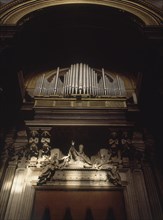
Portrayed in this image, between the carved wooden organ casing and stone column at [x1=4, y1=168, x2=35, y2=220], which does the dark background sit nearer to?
the carved wooden organ casing

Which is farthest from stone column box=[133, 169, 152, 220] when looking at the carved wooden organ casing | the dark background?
the dark background

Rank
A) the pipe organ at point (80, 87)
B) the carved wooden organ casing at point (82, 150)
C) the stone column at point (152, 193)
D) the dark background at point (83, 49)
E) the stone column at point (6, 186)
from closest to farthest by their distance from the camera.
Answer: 1. the stone column at point (152, 193)
2. the stone column at point (6, 186)
3. the carved wooden organ casing at point (82, 150)
4. the dark background at point (83, 49)
5. the pipe organ at point (80, 87)

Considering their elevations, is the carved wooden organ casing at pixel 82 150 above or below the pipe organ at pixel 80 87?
below

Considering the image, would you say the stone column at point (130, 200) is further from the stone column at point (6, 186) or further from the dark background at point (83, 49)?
the stone column at point (6, 186)

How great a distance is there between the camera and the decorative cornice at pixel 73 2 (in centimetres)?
891

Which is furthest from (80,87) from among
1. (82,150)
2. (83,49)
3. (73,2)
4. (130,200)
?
(130,200)

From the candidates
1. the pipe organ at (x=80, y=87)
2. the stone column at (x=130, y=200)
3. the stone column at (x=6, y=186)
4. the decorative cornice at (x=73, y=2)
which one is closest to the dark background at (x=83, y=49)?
the decorative cornice at (x=73, y=2)

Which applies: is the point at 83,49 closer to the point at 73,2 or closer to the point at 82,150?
the point at 73,2

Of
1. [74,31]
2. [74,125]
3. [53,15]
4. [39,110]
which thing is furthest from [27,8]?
[74,125]

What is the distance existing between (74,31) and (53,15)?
1093 mm

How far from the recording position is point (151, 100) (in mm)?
7340

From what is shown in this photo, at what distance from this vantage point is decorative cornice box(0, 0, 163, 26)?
8.91 m

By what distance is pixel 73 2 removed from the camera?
394 inches

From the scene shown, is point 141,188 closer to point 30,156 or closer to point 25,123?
point 30,156
